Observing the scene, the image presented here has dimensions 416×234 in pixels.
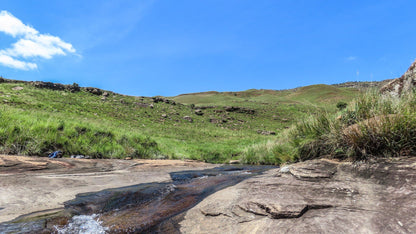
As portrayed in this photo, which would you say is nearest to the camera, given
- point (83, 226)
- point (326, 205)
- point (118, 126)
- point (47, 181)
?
point (326, 205)

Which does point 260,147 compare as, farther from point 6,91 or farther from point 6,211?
point 6,91

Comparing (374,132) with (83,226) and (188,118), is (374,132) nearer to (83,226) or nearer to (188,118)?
(83,226)

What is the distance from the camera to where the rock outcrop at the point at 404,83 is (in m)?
6.42

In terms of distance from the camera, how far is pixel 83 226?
112 inches

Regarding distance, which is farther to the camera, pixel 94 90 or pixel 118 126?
pixel 94 90

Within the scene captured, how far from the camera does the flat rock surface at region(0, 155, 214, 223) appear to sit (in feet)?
10.8

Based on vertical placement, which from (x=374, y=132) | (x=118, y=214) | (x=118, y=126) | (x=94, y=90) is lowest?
(x=118, y=214)

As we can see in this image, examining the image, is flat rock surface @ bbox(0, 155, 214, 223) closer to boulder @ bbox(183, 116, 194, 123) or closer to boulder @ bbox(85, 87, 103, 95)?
boulder @ bbox(183, 116, 194, 123)

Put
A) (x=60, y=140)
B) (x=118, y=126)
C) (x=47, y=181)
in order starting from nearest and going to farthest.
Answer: (x=47, y=181), (x=60, y=140), (x=118, y=126)

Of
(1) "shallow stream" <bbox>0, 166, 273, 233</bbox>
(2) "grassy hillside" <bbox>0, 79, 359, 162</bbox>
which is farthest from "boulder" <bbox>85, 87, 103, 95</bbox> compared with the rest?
(1) "shallow stream" <bbox>0, 166, 273, 233</bbox>

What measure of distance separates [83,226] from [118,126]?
1874 centimetres

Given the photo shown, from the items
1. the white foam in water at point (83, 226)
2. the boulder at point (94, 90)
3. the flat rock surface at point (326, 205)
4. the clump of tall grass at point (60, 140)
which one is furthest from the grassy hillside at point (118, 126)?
the white foam in water at point (83, 226)

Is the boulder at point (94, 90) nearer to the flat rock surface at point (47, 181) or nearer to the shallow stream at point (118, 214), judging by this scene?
the flat rock surface at point (47, 181)

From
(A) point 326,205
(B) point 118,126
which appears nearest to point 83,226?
(A) point 326,205
